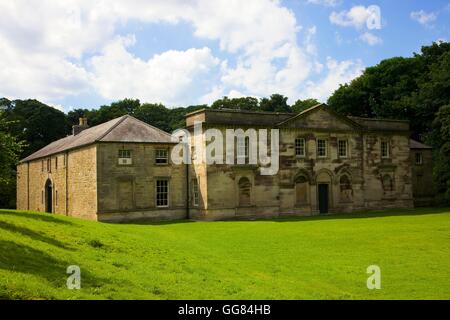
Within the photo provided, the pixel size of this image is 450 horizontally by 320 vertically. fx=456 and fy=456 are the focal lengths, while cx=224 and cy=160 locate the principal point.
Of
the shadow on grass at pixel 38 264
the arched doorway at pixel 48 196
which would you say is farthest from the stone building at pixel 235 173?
the shadow on grass at pixel 38 264

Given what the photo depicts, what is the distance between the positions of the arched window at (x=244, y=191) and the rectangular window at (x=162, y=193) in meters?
5.56

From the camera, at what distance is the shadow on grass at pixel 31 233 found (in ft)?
45.8

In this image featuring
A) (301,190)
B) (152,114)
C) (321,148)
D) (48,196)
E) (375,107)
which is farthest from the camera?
(152,114)

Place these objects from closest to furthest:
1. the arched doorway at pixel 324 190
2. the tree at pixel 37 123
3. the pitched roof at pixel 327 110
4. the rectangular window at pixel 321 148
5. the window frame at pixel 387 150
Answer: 1. the pitched roof at pixel 327 110
2. the arched doorway at pixel 324 190
3. the rectangular window at pixel 321 148
4. the window frame at pixel 387 150
5. the tree at pixel 37 123

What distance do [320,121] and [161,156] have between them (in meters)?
13.5

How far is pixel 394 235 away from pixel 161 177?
18180 mm

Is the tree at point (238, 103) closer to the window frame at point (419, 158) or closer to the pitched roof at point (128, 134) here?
the window frame at point (419, 158)

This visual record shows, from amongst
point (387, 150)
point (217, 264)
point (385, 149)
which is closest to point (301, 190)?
point (385, 149)

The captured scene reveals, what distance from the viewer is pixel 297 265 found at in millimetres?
14508

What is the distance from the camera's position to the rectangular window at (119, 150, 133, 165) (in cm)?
3303

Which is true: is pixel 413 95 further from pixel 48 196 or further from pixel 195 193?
pixel 48 196

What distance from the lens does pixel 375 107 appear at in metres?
56.7

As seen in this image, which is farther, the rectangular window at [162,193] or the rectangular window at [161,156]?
the rectangular window at [161,156]
